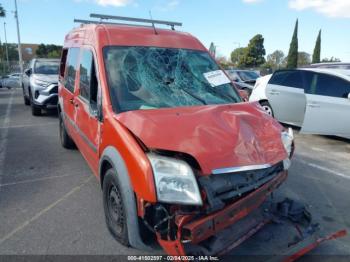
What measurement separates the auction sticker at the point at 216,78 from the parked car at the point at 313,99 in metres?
3.79

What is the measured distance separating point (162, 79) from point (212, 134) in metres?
1.22

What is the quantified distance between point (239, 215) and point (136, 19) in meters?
3.18

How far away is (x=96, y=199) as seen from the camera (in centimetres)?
410

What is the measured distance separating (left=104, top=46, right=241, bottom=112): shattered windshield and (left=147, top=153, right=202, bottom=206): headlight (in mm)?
954

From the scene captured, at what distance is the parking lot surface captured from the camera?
3.12m

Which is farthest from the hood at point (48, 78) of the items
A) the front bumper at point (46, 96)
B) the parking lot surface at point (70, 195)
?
the parking lot surface at point (70, 195)

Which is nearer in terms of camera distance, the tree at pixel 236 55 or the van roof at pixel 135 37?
the van roof at pixel 135 37

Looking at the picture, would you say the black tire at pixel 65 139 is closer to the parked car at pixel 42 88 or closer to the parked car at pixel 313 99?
the parked car at pixel 42 88

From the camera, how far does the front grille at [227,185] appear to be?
2.40 metres

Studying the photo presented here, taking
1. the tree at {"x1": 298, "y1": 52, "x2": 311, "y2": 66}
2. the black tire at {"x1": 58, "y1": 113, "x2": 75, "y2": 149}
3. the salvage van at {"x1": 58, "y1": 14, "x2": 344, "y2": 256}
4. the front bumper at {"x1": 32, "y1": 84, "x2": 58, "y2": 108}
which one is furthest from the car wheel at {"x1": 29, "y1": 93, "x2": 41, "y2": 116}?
the tree at {"x1": 298, "y1": 52, "x2": 311, "y2": 66}

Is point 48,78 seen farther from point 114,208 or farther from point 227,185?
point 227,185

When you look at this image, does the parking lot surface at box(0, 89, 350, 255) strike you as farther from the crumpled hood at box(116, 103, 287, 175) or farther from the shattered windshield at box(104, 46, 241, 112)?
the shattered windshield at box(104, 46, 241, 112)

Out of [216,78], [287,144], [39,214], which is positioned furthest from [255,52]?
[39,214]

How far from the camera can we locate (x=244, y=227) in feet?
8.81
